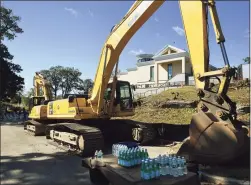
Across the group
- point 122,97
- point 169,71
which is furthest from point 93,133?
point 169,71

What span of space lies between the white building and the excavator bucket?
27767 mm

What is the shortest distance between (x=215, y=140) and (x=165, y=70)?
3670cm

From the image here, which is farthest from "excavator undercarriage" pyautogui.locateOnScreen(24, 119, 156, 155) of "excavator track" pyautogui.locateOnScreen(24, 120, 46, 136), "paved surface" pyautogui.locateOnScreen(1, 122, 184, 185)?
"excavator track" pyautogui.locateOnScreen(24, 120, 46, 136)

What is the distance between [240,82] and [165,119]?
746cm

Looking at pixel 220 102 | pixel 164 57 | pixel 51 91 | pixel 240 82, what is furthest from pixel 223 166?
pixel 164 57

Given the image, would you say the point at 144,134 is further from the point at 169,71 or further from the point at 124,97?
the point at 169,71

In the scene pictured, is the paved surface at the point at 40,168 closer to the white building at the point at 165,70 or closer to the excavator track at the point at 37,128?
the excavator track at the point at 37,128

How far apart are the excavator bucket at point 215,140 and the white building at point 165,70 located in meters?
27.8

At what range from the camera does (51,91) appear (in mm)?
16156

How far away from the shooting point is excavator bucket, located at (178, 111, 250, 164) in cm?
516

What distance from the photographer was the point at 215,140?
5301 millimetres

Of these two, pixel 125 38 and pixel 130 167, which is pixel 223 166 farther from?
pixel 125 38

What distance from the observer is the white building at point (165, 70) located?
35600 mm

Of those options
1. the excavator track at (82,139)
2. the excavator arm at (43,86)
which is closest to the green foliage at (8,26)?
the excavator arm at (43,86)
